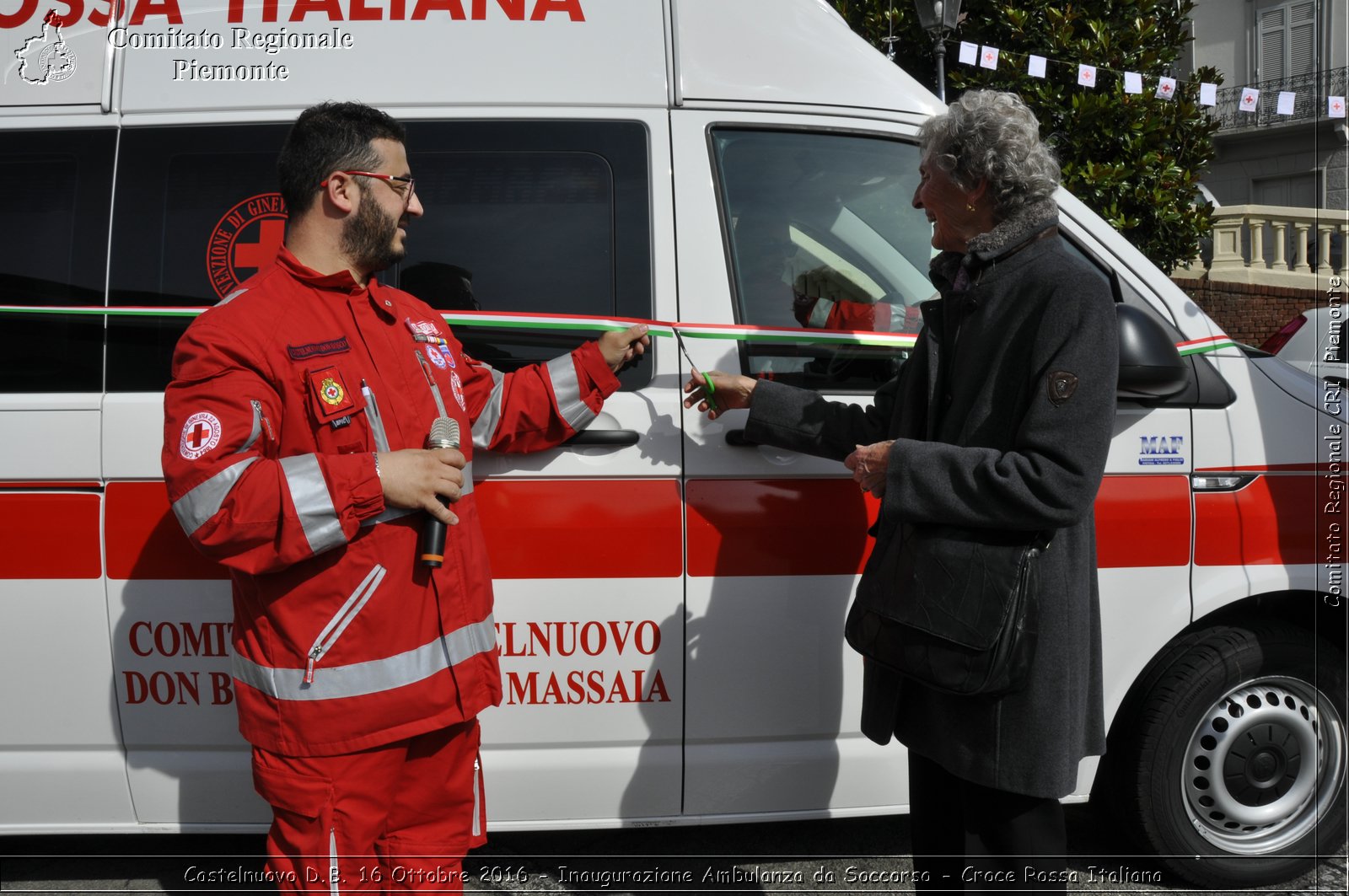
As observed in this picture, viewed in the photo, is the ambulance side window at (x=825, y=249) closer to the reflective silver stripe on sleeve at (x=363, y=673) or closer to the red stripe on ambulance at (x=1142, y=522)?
the red stripe on ambulance at (x=1142, y=522)

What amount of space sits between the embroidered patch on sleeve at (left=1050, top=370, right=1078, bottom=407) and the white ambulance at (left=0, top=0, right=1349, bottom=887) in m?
0.83

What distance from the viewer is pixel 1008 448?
1.88m

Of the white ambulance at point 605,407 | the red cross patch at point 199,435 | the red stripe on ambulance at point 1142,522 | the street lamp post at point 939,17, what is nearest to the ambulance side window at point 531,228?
the white ambulance at point 605,407

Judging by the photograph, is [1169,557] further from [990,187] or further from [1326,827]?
[990,187]

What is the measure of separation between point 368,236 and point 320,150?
0.18 metres

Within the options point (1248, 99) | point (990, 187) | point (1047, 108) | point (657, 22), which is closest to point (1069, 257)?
point (990, 187)

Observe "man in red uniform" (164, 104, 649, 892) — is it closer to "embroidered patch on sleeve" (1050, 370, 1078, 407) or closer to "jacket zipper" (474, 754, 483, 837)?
"jacket zipper" (474, 754, 483, 837)

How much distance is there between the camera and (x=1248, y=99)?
24.9 ft

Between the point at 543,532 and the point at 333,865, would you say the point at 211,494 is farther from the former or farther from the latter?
the point at 543,532

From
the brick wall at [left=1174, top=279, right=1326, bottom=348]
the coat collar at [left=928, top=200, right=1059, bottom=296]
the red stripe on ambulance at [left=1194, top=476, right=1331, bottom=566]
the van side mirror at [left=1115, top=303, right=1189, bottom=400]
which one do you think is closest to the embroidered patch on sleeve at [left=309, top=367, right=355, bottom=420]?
the coat collar at [left=928, top=200, right=1059, bottom=296]

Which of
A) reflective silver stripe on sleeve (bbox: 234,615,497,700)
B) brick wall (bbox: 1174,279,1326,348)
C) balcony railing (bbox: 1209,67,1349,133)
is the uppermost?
balcony railing (bbox: 1209,67,1349,133)

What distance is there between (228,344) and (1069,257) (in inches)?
61.0

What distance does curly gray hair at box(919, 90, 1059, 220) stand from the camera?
75.0 inches

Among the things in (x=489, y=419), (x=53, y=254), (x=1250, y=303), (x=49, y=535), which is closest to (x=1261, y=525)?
(x=489, y=419)
